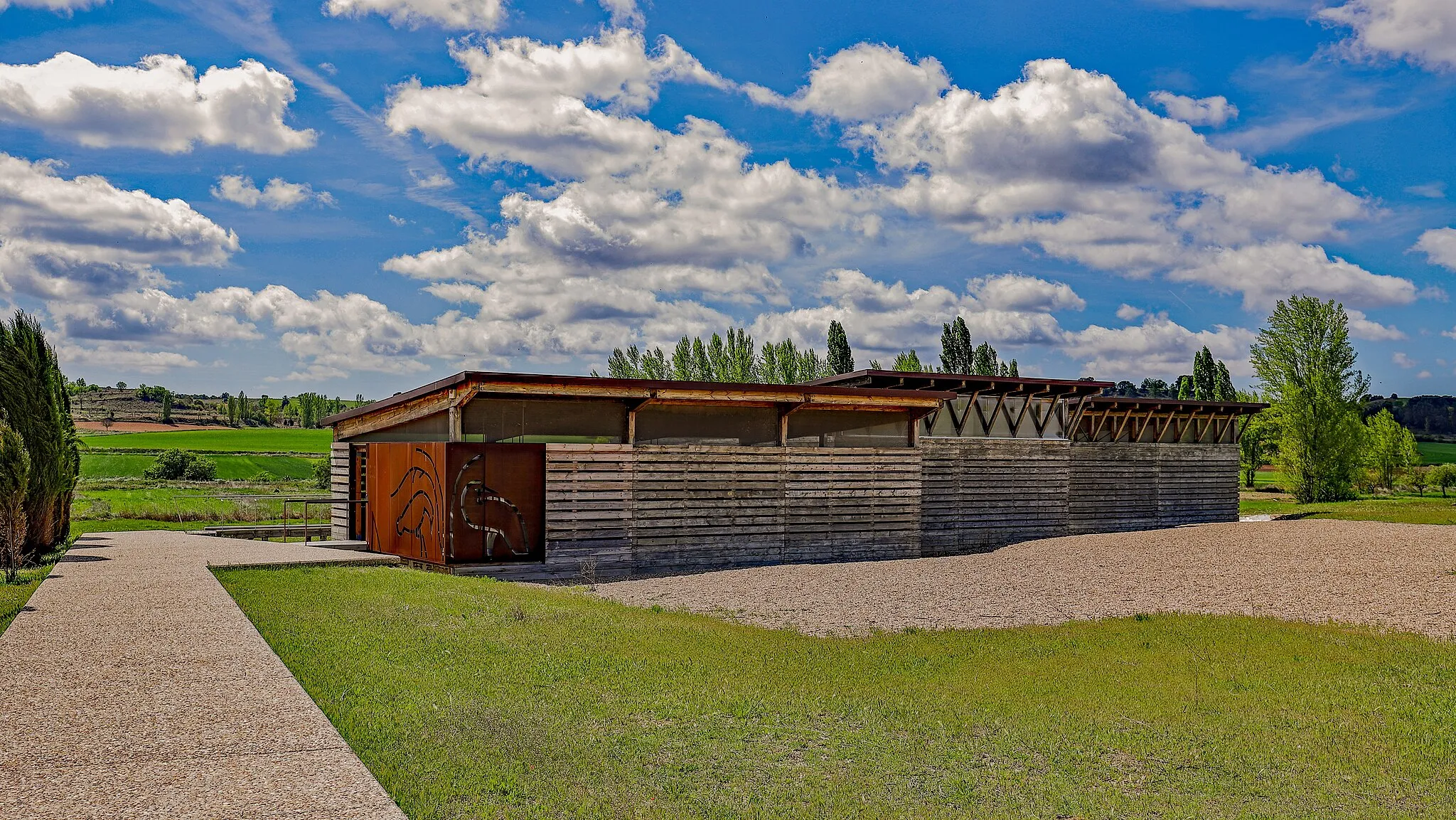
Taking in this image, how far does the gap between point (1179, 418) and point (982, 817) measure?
2825 cm

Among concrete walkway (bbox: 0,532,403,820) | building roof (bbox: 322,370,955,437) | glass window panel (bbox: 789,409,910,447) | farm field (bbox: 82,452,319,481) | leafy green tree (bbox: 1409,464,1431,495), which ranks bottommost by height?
leafy green tree (bbox: 1409,464,1431,495)

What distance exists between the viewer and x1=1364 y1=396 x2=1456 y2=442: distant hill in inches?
4493

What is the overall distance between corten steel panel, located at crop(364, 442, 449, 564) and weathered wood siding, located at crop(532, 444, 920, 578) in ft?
6.21

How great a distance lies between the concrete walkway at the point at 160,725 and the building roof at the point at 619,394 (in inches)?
231

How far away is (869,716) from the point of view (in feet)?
23.9

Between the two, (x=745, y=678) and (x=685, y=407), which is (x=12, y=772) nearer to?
(x=745, y=678)

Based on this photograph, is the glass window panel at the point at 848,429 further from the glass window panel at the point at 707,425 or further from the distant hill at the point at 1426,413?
the distant hill at the point at 1426,413

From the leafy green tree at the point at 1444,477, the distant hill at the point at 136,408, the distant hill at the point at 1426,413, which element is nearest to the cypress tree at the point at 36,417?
the leafy green tree at the point at 1444,477

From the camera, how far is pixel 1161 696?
320 inches

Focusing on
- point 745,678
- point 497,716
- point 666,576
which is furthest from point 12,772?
point 666,576

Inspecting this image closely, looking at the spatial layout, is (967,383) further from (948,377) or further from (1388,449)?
(1388,449)

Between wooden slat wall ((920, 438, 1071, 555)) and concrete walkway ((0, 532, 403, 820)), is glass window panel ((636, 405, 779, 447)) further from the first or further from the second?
concrete walkway ((0, 532, 403, 820))

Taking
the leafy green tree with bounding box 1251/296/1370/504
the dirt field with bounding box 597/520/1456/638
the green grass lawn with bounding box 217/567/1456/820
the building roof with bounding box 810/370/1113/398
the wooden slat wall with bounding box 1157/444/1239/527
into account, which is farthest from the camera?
the leafy green tree with bounding box 1251/296/1370/504

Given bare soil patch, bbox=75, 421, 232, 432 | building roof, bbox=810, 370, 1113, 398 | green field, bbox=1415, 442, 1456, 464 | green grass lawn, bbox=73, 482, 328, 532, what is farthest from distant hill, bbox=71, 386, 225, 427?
green field, bbox=1415, 442, 1456, 464
